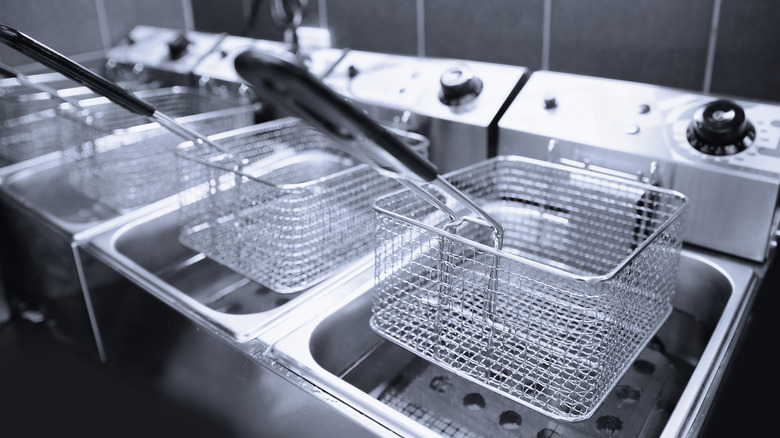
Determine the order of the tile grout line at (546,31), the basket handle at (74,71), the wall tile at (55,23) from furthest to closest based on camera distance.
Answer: the wall tile at (55,23)
the tile grout line at (546,31)
the basket handle at (74,71)

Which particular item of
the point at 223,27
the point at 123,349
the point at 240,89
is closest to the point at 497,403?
the point at 123,349

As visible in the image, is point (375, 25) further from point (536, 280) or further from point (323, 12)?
point (536, 280)

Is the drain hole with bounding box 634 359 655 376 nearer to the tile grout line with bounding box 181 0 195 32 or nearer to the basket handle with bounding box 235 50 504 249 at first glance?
the basket handle with bounding box 235 50 504 249

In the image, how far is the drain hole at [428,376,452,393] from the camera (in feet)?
3.90

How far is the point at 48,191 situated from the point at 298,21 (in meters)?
1.05

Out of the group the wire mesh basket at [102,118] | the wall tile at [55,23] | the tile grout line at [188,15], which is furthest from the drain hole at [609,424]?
the tile grout line at [188,15]

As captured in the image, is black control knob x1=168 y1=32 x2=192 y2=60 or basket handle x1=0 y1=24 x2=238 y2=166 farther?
black control knob x1=168 y1=32 x2=192 y2=60

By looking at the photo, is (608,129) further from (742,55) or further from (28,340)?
(28,340)

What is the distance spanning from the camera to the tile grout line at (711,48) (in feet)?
5.03

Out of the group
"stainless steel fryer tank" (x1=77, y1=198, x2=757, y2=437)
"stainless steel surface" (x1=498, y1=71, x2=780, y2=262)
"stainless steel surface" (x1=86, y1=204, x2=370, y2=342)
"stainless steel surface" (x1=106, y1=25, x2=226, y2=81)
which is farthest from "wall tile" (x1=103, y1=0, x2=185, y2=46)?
"stainless steel surface" (x1=498, y1=71, x2=780, y2=262)

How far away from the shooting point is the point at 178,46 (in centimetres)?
223

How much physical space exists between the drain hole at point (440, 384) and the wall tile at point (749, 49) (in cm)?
106

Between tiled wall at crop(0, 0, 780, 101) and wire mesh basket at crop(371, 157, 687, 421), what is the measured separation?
0.58 meters

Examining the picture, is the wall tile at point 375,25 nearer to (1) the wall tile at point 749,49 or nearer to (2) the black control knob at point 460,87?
(2) the black control knob at point 460,87
